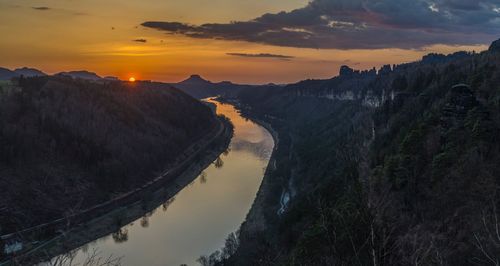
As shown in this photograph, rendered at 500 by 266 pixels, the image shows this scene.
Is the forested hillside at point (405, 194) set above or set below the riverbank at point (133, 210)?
above

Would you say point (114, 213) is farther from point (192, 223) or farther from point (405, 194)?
point (405, 194)

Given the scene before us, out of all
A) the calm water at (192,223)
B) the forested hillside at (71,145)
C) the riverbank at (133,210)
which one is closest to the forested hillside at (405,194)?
the calm water at (192,223)

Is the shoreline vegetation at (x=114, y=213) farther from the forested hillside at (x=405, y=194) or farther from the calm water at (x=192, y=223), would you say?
the forested hillside at (x=405, y=194)

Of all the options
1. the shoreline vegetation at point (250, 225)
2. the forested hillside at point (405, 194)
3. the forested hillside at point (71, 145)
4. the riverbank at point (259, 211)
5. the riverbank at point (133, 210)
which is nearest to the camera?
the forested hillside at point (405, 194)

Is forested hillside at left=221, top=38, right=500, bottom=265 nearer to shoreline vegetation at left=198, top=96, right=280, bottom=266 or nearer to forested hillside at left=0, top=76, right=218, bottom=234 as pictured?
shoreline vegetation at left=198, top=96, right=280, bottom=266

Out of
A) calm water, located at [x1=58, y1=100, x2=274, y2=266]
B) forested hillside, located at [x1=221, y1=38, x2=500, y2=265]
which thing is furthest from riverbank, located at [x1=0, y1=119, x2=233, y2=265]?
forested hillside, located at [x1=221, y1=38, x2=500, y2=265]

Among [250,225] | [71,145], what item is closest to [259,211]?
[250,225]
